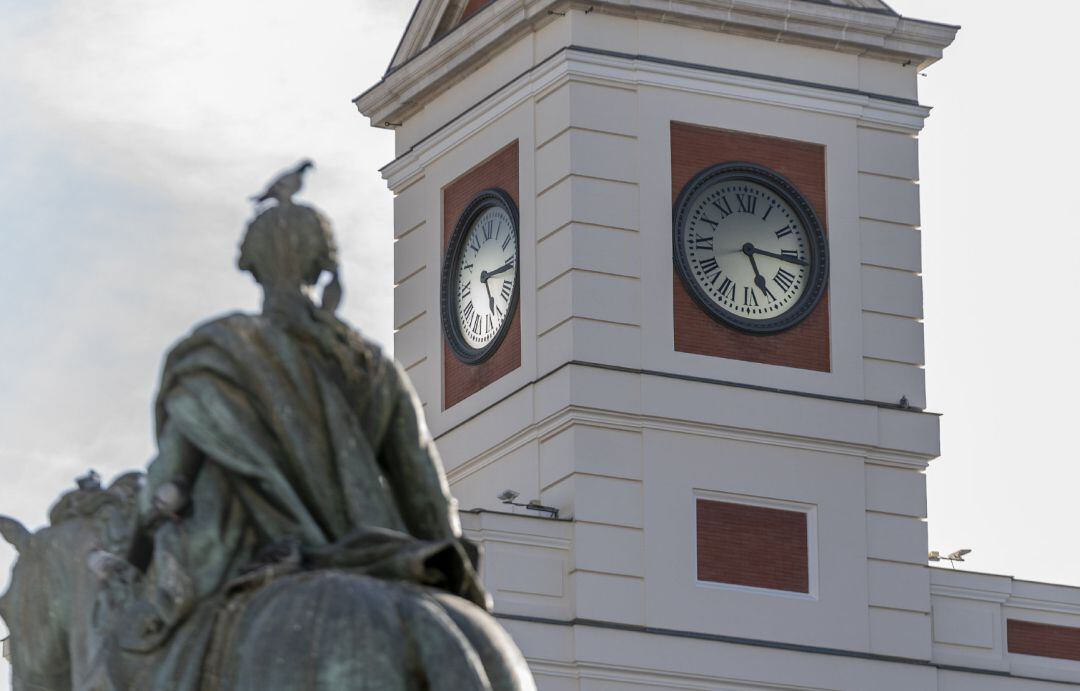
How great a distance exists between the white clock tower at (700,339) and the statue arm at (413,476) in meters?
26.3

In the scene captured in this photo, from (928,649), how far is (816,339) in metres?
2.96

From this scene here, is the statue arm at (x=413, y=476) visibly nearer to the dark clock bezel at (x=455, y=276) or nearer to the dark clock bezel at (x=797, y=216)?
the dark clock bezel at (x=797, y=216)

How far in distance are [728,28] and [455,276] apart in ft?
11.0

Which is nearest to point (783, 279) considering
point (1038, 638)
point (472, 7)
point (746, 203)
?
point (746, 203)

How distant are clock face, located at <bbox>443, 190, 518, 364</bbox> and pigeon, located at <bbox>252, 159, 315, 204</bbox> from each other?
2826cm

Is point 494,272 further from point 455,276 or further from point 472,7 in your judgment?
point 472,7

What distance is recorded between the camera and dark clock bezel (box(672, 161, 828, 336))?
36812 mm

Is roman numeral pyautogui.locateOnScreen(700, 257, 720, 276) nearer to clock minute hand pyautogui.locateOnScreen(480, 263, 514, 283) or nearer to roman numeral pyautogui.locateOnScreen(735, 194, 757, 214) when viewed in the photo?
roman numeral pyautogui.locateOnScreen(735, 194, 757, 214)

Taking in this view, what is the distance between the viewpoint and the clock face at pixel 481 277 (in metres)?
37.4

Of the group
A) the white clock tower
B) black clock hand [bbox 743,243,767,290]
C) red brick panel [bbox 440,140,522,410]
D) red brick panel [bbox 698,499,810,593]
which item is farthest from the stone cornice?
red brick panel [bbox 698,499,810,593]

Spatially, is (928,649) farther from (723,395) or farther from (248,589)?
(248,589)

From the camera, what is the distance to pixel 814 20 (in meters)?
37.6

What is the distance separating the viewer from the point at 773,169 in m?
37.5

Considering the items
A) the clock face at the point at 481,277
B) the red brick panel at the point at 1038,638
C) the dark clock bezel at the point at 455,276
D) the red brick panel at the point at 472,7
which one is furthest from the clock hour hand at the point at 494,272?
the red brick panel at the point at 1038,638
